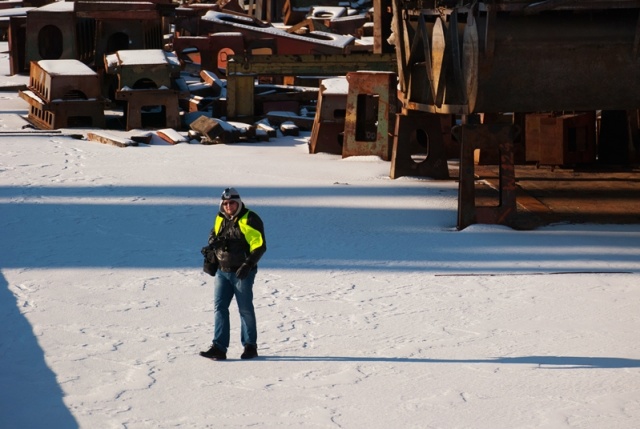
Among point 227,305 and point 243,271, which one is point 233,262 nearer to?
point 243,271

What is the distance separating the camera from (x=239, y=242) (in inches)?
294

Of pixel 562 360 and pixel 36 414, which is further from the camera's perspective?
pixel 562 360

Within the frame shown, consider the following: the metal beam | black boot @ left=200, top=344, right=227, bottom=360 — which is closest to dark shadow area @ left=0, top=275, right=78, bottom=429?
black boot @ left=200, top=344, right=227, bottom=360

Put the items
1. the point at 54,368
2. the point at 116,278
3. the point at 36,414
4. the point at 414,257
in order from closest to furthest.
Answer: the point at 36,414, the point at 54,368, the point at 116,278, the point at 414,257

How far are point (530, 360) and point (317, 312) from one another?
1.83m

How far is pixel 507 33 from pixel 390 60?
288 inches

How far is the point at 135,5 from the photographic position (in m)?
21.3

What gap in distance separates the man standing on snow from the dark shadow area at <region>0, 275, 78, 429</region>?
1.10 meters

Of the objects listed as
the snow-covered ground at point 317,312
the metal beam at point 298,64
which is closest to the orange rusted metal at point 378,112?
the snow-covered ground at point 317,312

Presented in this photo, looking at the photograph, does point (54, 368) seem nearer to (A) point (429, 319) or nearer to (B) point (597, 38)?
(A) point (429, 319)

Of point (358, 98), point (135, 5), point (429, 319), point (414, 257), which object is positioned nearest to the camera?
point (429, 319)

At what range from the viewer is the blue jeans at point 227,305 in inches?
294

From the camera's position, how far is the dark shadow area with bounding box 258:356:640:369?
735cm

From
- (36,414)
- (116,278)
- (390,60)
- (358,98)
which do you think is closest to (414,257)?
(116,278)
